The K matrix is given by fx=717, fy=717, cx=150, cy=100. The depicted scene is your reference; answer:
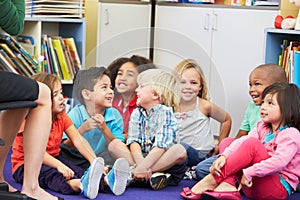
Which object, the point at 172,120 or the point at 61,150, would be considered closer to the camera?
the point at 172,120

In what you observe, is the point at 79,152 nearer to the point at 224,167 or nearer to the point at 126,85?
the point at 126,85

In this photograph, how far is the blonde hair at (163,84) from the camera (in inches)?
104

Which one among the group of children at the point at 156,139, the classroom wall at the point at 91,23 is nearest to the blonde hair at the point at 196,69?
the group of children at the point at 156,139

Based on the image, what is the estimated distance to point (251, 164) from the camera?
250cm

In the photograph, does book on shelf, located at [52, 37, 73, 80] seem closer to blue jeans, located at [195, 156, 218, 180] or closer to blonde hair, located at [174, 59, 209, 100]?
blonde hair, located at [174, 59, 209, 100]

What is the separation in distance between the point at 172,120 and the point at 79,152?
0.40 m

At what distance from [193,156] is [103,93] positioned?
17.7 inches

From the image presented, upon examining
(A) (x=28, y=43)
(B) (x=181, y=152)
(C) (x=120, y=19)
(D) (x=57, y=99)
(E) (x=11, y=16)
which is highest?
(E) (x=11, y=16)

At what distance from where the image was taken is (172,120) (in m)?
2.64

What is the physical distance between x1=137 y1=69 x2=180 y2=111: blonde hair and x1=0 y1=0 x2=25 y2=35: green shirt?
0.63 meters

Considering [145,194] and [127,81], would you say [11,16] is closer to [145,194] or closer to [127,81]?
[127,81]

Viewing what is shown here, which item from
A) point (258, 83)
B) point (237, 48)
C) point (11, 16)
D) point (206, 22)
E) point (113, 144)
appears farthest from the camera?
point (206, 22)

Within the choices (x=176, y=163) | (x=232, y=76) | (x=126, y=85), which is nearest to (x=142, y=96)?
(x=126, y=85)

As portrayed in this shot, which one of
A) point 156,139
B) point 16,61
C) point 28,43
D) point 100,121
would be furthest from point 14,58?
point 156,139
